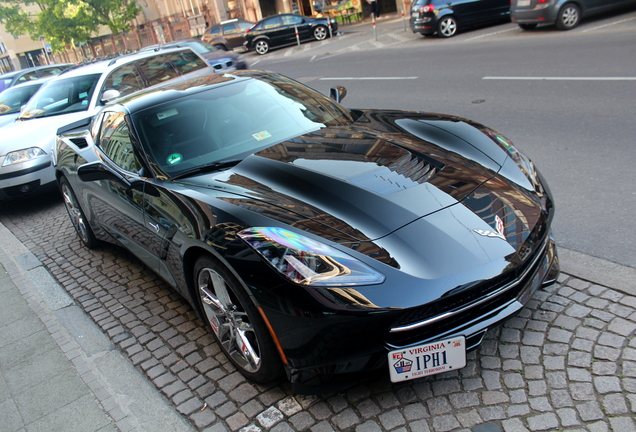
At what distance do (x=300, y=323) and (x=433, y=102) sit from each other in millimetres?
6979

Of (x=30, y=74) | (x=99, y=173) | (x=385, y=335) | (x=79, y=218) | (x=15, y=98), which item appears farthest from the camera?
(x=30, y=74)

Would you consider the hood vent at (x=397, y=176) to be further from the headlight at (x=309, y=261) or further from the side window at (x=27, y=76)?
the side window at (x=27, y=76)

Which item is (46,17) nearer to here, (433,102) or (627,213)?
(433,102)

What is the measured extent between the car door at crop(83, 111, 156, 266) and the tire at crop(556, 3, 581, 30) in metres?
13.0

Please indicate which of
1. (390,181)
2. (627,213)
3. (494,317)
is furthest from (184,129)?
(627,213)

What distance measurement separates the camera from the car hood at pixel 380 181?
272cm

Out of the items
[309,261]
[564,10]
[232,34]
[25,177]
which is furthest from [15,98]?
[232,34]

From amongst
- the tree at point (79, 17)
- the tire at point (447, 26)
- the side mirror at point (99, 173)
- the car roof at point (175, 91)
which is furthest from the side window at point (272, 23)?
the tree at point (79, 17)

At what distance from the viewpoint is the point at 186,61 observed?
30.0 feet

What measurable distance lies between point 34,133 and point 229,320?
5.82m

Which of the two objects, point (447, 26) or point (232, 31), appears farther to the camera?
point (232, 31)

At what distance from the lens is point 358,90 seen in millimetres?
11141

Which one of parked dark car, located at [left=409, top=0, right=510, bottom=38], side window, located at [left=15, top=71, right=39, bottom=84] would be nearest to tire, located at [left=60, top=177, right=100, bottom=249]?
side window, located at [left=15, top=71, right=39, bottom=84]

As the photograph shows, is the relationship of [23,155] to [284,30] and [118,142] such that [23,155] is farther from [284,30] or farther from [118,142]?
[284,30]
